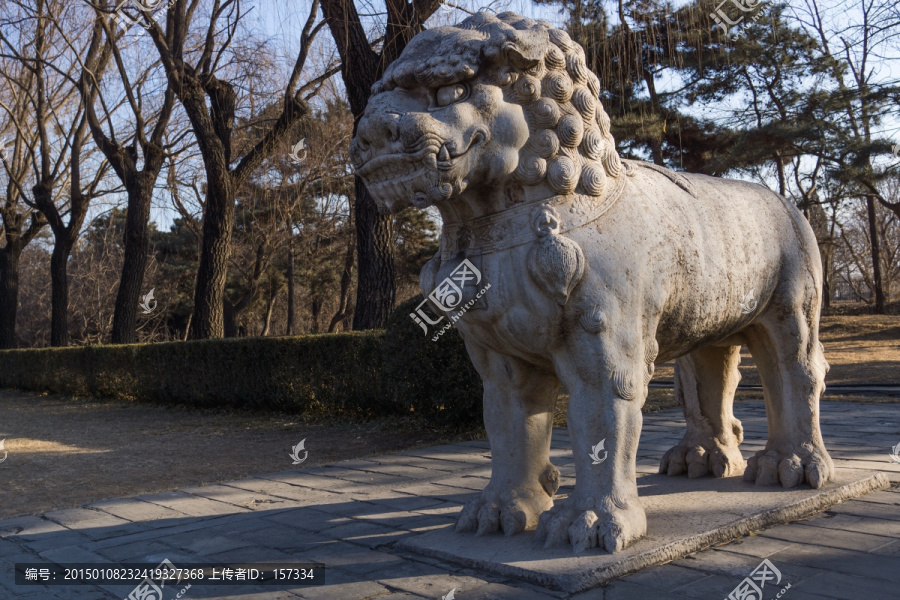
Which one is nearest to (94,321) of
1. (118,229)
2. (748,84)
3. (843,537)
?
(118,229)

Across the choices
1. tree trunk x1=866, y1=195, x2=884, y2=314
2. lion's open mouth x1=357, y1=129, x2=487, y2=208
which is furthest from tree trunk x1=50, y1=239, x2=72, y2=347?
tree trunk x1=866, y1=195, x2=884, y2=314

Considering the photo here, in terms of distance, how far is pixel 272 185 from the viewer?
68.4 ft

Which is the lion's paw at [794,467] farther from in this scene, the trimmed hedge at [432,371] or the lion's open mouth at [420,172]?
the trimmed hedge at [432,371]

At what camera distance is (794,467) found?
164 inches

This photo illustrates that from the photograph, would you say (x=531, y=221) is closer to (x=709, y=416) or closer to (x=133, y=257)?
(x=709, y=416)

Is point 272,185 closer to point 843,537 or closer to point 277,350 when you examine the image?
point 277,350

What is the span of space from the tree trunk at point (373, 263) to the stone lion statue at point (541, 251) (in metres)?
7.16

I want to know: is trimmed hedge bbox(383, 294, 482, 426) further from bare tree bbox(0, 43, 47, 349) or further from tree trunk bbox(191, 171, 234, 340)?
bare tree bbox(0, 43, 47, 349)

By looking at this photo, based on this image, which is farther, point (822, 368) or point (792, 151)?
point (792, 151)

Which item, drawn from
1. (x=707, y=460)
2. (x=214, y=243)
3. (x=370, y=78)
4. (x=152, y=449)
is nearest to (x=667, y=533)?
(x=707, y=460)

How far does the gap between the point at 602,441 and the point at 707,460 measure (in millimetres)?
1713

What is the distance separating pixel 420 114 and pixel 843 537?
273 cm

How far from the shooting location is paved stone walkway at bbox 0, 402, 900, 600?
301cm

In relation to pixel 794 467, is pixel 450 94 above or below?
above
